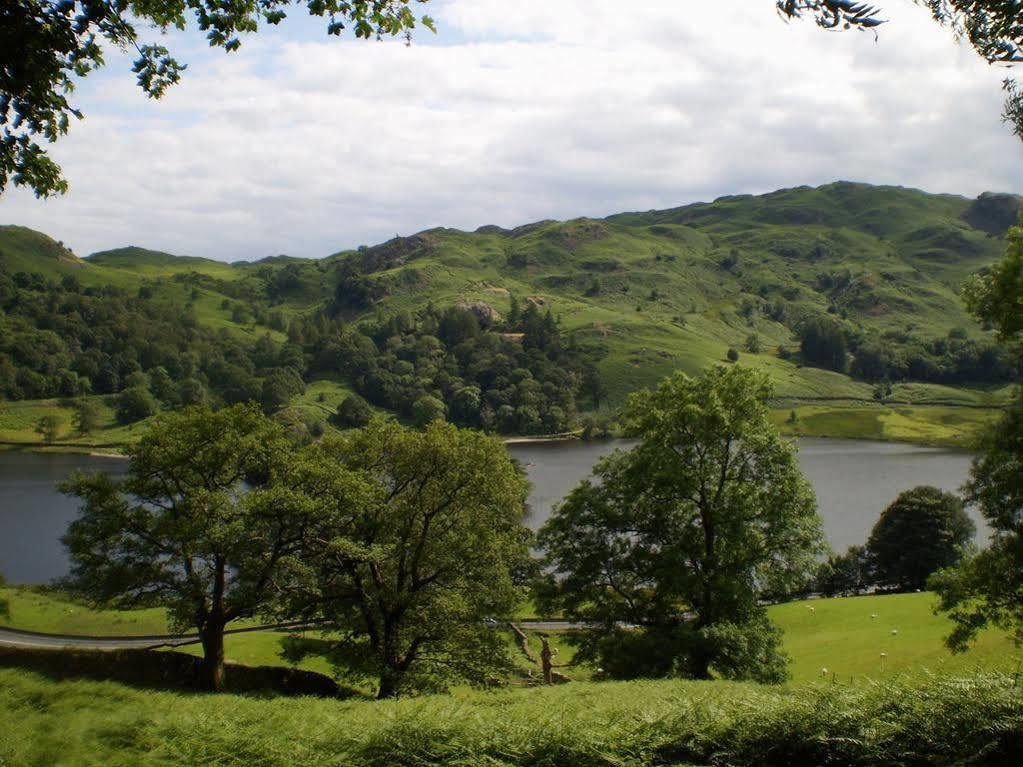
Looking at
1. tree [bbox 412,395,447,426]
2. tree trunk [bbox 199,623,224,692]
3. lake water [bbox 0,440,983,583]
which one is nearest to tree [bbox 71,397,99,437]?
lake water [bbox 0,440,983,583]

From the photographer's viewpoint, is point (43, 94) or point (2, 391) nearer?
point (43, 94)

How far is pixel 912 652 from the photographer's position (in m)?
31.7

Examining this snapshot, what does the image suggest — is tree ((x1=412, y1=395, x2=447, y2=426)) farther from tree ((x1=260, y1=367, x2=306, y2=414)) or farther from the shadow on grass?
the shadow on grass

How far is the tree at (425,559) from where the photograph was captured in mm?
27594

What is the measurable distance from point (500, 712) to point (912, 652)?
87.8 feet

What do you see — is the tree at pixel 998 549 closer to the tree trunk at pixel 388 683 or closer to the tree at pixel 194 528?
the tree trunk at pixel 388 683

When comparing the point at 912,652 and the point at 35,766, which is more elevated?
the point at 35,766

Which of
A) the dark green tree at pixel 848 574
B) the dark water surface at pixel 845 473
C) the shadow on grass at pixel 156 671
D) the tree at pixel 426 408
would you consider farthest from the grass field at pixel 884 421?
the shadow on grass at pixel 156 671

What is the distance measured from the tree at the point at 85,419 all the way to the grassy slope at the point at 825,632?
118 meters

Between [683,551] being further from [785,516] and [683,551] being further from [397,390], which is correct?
[397,390]

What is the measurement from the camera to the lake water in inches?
3275

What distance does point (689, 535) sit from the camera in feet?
89.0

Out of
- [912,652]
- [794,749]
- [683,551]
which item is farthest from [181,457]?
[912,652]

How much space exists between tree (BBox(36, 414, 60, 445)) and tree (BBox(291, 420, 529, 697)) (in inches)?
6134
